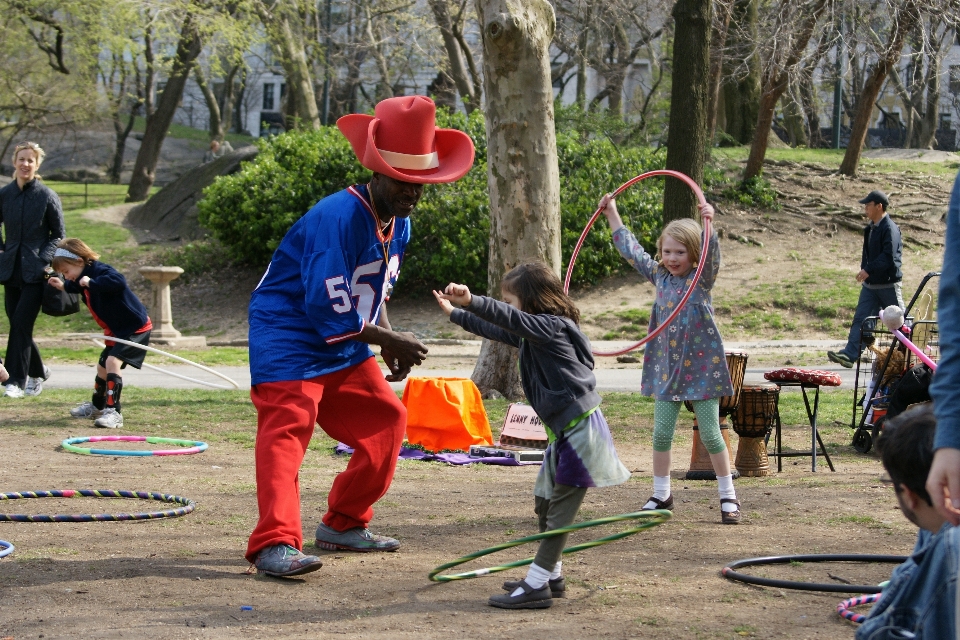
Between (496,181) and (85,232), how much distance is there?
17.9m

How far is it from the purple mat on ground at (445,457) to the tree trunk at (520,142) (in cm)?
260

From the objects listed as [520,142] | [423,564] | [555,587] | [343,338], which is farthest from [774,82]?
[555,587]

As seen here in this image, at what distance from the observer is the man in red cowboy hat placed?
508cm

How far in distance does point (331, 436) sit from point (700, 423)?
233 centimetres

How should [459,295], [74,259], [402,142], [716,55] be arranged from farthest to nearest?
[716,55] < [74,259] < [402,142] < [459,295]

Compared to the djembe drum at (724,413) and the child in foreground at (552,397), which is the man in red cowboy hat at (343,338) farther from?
the djembe drum at (724,413)

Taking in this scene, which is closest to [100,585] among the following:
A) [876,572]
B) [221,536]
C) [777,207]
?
[221,536]

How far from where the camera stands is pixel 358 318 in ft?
16.8

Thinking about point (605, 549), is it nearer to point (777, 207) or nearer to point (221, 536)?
point (221, 536)

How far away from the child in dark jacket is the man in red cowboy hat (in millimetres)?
4842

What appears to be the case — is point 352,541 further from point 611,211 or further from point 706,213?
point 706,213

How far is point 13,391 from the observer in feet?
38.4

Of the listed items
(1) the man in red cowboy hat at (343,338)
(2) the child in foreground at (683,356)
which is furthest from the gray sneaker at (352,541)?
(2) the child in foreground at (683,356)

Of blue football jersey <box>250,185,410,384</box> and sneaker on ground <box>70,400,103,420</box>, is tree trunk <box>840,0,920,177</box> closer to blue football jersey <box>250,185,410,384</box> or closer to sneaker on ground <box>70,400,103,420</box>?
sneaker on ground <box>70,400,103,420</box>
